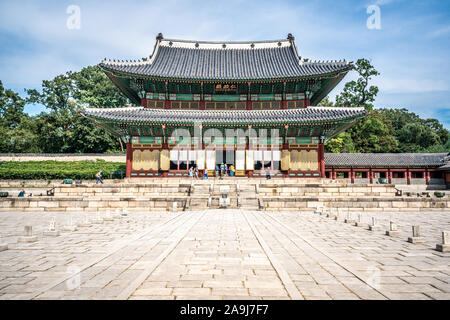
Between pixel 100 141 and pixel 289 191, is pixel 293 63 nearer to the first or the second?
pixel 289 191

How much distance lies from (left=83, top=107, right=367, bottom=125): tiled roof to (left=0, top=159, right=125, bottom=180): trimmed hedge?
36.3 ft

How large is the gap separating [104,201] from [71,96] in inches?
1916

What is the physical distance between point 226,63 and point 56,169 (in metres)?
24.5

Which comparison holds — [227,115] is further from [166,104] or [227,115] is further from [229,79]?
[166,104]

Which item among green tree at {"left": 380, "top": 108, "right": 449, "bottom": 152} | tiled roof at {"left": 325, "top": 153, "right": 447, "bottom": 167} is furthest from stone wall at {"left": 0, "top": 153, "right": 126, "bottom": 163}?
green tree at {"left": 380, "top": 108, "right": 449, "bottom": 152}

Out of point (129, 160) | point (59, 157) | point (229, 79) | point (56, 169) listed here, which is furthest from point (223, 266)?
point (59, 157)

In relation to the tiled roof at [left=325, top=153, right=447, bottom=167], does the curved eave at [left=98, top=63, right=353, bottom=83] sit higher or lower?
higher

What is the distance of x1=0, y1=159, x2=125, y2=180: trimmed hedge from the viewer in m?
30.1

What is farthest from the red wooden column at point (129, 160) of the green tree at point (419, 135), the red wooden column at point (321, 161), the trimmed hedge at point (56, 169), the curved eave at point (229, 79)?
→ the green tree at point (419, 135)

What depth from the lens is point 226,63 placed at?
28953 millimetres

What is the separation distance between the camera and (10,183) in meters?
29.3

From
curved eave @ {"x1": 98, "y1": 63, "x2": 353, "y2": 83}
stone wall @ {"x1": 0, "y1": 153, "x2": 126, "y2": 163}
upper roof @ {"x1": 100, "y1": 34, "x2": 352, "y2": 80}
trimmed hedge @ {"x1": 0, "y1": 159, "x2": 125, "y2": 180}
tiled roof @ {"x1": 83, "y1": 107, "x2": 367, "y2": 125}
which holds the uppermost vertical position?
upper roof @ {"x1": 100, "y1": 34, "x2": 352, "y2": 80}

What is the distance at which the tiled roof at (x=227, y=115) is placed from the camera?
22070 mm

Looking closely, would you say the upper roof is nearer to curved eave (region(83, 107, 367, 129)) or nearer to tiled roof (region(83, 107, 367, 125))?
tiled roof (region(83, 107, 367, 125))
